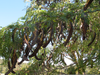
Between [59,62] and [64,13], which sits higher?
[64,13]

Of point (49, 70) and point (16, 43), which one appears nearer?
point (16, 43)

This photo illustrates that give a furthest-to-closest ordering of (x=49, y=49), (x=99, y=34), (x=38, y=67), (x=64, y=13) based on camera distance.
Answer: (x=49, y=49) < (x=38, y=67) < (x=99, y=34) < (x=64, y=13)

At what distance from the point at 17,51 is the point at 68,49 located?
3.43 m

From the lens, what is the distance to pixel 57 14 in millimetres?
3260

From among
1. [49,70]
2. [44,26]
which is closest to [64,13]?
[44,26]

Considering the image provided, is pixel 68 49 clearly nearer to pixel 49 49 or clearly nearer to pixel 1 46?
pixel 49 49

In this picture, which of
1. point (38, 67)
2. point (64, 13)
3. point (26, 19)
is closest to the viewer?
point (64, 13)

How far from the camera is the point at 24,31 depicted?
11.1 feet

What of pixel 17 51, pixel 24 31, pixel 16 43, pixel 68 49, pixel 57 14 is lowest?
pixel 68 49

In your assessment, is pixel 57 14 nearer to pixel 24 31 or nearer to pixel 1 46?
pixel 24 31

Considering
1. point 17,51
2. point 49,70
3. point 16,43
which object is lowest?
point 49,70

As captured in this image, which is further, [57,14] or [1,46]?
[1,46]

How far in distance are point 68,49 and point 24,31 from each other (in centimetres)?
358

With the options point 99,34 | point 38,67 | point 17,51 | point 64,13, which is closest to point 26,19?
point 17,51
